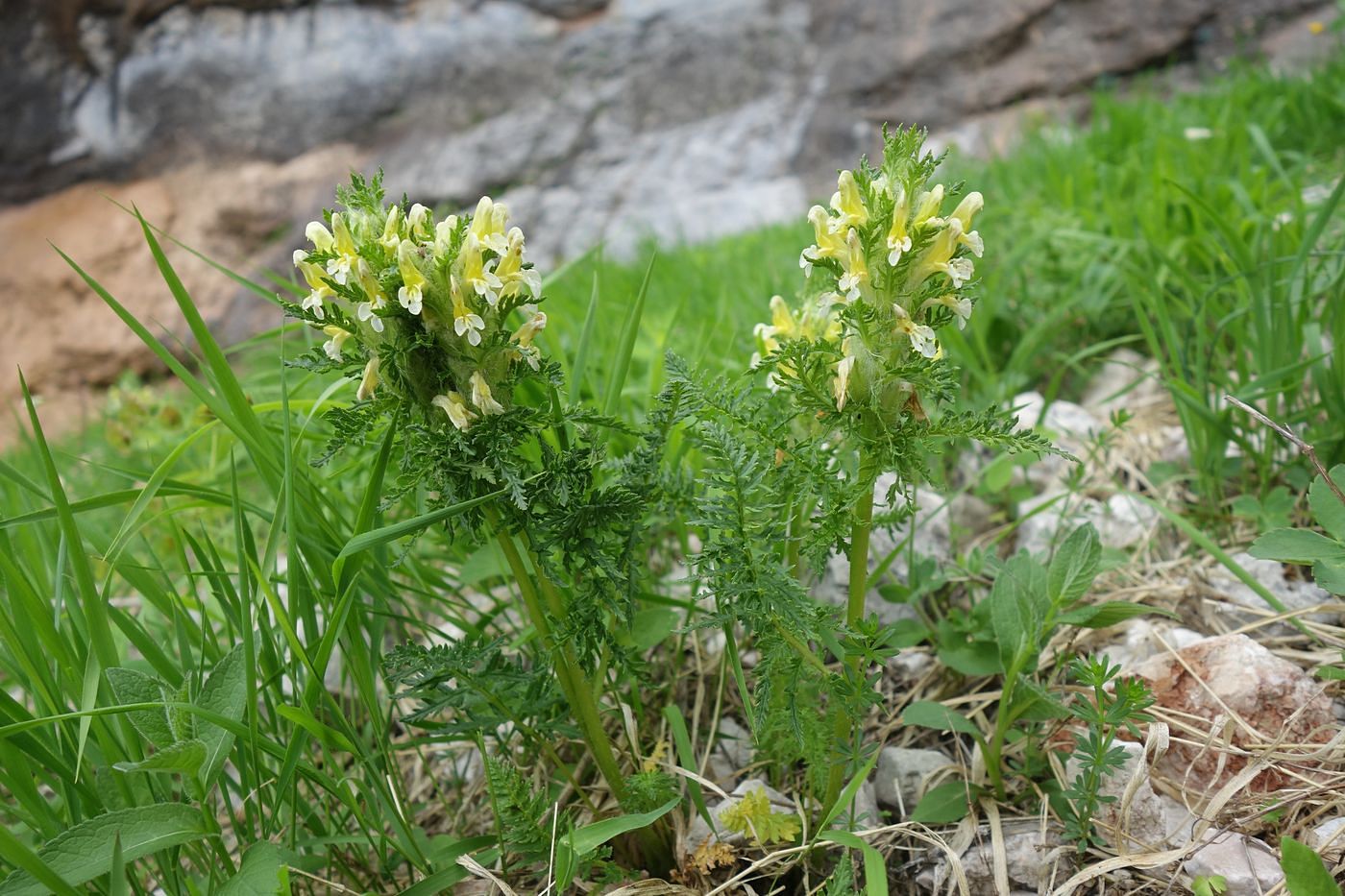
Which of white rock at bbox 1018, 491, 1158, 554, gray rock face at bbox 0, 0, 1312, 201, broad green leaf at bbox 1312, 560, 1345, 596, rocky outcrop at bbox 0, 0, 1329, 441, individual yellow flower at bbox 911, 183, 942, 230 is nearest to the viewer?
individual yellow flower at bbox 911, 183, 942, 230

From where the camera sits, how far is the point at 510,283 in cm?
100

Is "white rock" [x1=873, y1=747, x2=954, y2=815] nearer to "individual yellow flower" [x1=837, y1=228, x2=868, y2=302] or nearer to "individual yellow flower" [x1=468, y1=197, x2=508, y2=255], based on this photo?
"individual yellow flower" [x1=837, y1=228, x2=868, y2=302]

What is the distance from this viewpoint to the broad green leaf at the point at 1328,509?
1.11 meters

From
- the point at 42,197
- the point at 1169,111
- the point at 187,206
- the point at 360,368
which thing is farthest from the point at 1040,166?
the point at 42,197

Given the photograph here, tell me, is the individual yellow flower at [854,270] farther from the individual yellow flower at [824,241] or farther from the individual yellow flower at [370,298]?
the individual yellow flower at [370,298]

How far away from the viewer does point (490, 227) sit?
3.24ft

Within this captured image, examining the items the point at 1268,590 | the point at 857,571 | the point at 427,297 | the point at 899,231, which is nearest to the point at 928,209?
the point at 899,231

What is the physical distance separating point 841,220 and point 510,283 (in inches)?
14.7

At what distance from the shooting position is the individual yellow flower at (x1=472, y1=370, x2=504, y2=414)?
37.6 inches

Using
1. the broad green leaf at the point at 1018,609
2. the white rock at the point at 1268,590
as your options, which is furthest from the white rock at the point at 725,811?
the white rock at the point at 1268,590

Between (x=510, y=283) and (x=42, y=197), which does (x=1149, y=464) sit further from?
(x=42, y=197)

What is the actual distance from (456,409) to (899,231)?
511mm

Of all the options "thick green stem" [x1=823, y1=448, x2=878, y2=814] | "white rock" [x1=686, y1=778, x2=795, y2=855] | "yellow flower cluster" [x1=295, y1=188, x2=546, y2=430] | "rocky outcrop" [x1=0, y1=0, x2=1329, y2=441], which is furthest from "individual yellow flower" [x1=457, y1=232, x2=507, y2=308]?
"rocky outcrop" [x1=0, y1=0, x2=1329, y2=441]

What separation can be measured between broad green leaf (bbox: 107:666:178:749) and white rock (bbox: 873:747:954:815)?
918 mm
